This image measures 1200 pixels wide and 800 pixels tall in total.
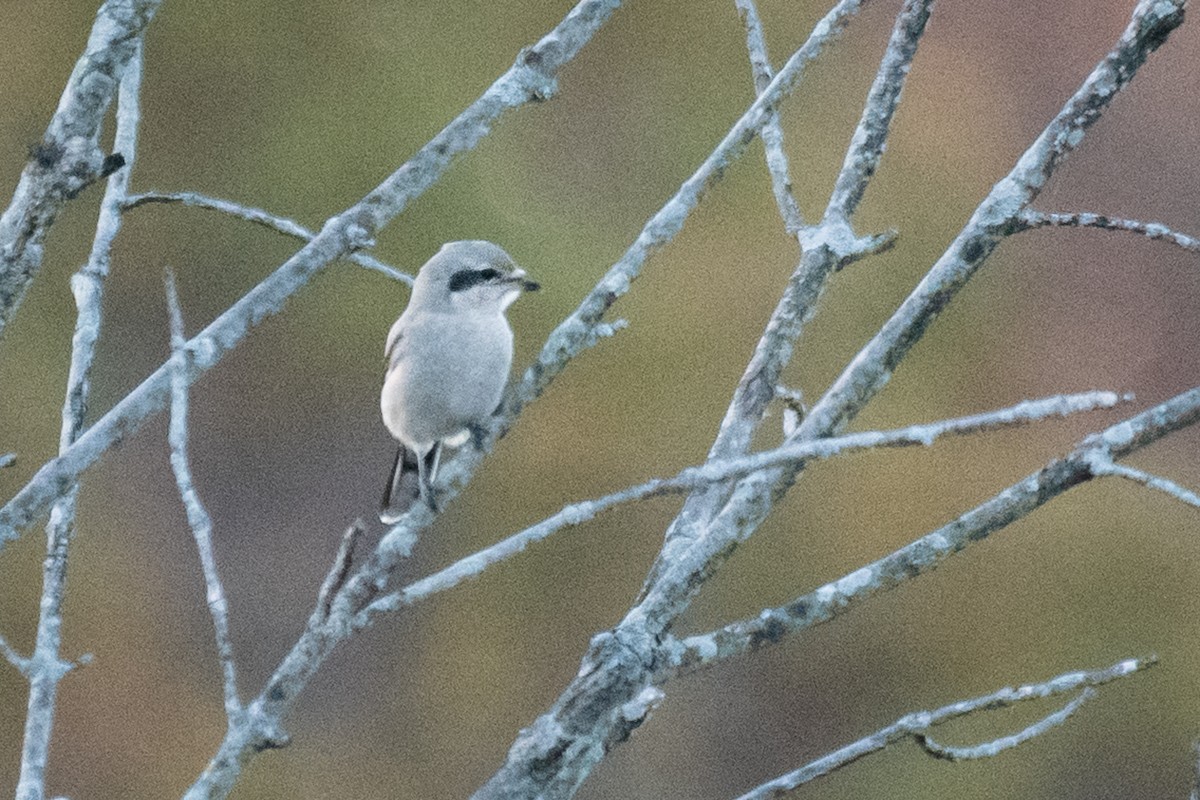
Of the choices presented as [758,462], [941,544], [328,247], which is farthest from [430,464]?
[758,462]

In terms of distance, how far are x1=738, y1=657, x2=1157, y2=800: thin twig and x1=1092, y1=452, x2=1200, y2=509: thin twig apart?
0.78 feet

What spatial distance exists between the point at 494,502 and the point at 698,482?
663 cm

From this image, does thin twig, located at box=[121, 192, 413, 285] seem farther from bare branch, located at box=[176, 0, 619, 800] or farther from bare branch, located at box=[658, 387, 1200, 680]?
bare branch, located at box=[658, 387, 1200, 680]

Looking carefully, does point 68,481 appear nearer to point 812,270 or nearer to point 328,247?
point 328,247

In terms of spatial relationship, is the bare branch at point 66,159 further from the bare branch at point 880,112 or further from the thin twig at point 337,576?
the bare branch at point 880,112

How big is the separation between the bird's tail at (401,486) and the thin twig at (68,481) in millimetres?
1876

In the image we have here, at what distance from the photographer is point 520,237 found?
855cm

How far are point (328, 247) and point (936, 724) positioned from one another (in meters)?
0.94

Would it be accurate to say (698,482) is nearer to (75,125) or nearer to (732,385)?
(75,125)

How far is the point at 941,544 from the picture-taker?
75.4 inches

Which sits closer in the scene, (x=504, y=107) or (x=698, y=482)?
(x=698, y=482)

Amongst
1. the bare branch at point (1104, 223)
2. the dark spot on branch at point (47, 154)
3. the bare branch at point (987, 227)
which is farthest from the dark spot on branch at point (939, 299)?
the dark spot on branch at point (47, 154)

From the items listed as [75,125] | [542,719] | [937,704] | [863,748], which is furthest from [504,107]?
[937,704]

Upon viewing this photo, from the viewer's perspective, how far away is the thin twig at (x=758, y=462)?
5.48ft
